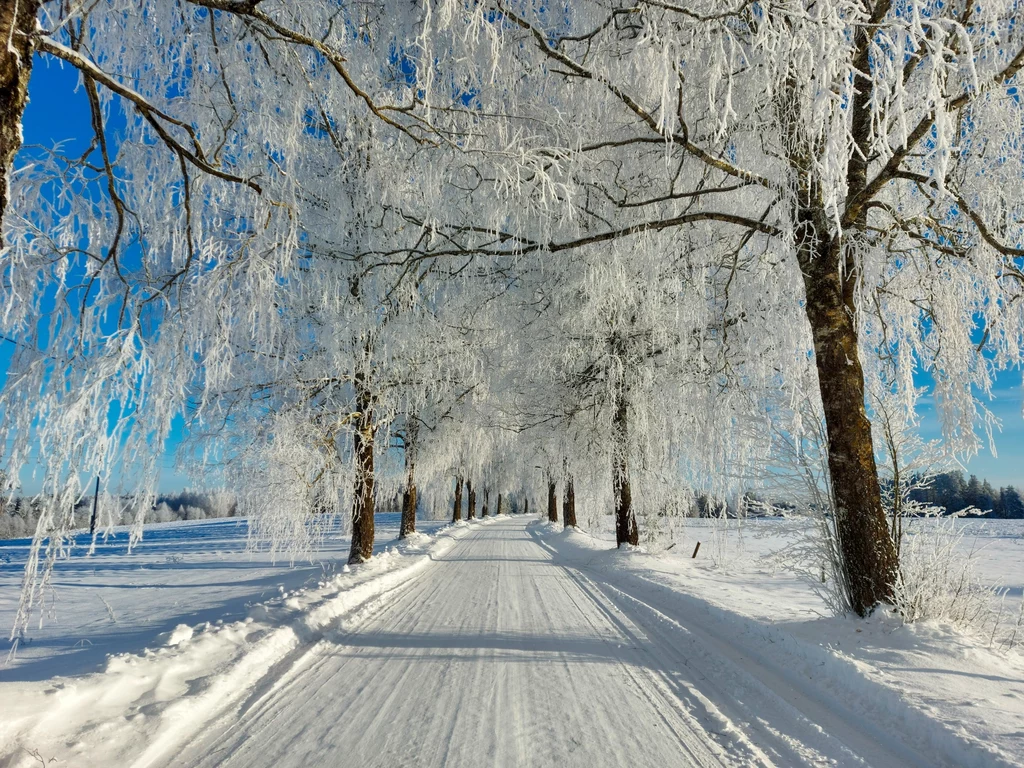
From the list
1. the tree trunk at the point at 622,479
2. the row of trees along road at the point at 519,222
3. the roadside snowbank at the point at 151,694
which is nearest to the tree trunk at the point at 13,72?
the row of trees along road at the point at 519,222

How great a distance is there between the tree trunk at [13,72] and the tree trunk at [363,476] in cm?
585

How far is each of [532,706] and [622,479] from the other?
793 centimetres

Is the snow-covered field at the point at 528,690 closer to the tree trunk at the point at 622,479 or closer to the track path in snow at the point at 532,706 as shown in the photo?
the track path in snow at the point at 532,706

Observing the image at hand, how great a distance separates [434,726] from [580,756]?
83 cm

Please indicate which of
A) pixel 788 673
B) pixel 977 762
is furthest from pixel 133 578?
pixel 977 762

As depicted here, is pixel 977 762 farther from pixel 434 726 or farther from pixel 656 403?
pixel 656 403

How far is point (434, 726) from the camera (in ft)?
9.00

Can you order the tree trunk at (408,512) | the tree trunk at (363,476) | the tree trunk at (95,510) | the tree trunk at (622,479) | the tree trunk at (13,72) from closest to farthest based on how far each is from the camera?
the tree trunk at (13,72) < the tree trunk at (95,510) < the tree trunk at (363,476) < the tree trunk at (622,479) < the tree trunk at (408,512)

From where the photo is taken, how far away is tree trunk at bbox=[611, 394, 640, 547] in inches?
408

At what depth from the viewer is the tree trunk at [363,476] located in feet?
26.3

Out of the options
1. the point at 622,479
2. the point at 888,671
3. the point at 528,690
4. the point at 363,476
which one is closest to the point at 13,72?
the point at 528,690

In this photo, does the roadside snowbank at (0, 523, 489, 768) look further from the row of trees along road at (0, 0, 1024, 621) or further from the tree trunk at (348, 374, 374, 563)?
the tree trunk at (348, 374, 374, 563)

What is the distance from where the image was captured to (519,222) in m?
4.48

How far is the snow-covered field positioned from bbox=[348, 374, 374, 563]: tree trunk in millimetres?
2528
